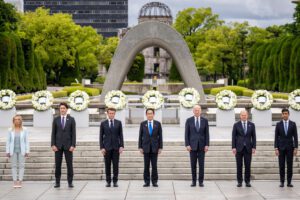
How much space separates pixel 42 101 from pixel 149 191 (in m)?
11.4

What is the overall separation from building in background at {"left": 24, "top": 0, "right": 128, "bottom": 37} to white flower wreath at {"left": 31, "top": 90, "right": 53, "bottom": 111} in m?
134

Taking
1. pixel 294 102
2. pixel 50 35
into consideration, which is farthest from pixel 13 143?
pixel 50 35

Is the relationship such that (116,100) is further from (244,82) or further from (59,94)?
(244,82)

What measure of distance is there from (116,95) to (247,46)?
49.9m

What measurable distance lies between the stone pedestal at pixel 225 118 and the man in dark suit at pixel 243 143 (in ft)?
31.7

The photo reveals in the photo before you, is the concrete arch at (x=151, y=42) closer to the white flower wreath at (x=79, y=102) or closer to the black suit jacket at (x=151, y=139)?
the white flower wreath at (x=79, y=102)

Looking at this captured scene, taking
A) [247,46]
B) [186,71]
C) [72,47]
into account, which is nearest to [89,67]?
[72,47]

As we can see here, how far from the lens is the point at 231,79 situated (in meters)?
75.3

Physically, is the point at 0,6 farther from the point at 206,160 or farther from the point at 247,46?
the point at 206,160

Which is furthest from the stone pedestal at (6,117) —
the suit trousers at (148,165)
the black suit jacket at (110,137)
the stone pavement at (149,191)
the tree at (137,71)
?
the tree at (137,71)

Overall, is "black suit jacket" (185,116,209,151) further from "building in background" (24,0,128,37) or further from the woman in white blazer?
"building in background" (24,0,128,37)

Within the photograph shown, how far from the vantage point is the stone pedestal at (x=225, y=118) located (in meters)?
22.8

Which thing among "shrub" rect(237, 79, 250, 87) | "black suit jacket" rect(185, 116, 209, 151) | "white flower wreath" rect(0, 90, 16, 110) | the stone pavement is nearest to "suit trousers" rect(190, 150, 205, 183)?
"black suit jacket" rect(185, 116, 209, 151)

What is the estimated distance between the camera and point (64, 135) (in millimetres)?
12945
